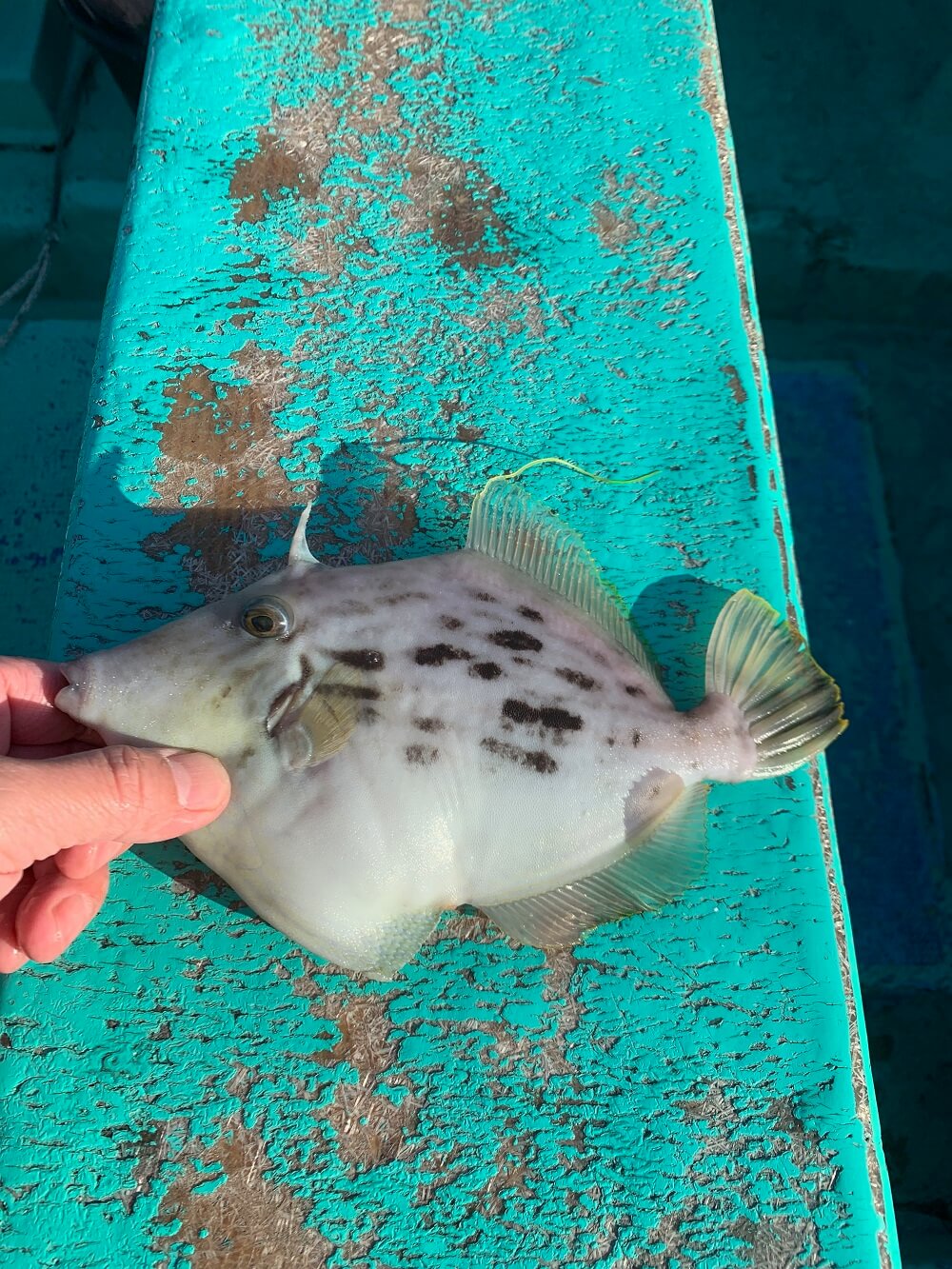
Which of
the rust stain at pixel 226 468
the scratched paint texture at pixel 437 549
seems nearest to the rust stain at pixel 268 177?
the scratched paint texture at pixel 437 549

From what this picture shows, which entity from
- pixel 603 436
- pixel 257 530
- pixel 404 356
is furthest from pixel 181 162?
pixel 603 436

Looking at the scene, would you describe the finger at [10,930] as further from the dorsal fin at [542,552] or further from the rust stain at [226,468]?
the dorsal fin at [542,552]

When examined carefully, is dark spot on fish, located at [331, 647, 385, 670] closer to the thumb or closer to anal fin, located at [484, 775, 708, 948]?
the thumb

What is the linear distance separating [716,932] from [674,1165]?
38 cm

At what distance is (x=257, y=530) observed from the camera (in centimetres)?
179

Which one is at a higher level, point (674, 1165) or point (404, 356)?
point (404, 356)

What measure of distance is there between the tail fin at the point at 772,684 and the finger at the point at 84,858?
3.51 feet

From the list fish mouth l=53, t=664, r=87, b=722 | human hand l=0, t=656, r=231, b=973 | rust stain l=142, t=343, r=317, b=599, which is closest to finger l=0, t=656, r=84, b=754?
A: human hand l=0, t=656, r=231, b=973

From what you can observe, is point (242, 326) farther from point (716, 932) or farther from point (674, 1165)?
point (674, 1165)

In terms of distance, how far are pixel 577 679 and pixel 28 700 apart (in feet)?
3.10

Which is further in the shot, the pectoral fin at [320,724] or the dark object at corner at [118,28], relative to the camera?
the dark object at corner at [118,28]

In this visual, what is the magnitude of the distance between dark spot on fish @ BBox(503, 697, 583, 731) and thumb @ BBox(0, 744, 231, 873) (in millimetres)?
465

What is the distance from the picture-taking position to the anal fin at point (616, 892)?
150 cm

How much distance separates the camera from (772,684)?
158 cm
